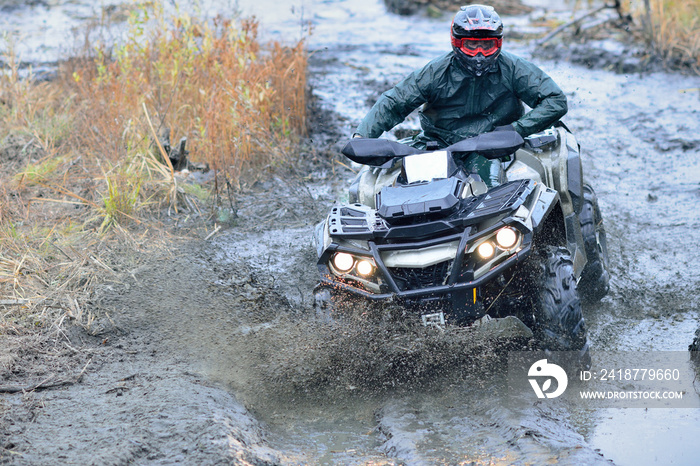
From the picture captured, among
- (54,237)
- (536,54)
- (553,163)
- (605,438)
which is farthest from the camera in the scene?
(536,54)

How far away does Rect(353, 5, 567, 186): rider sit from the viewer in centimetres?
512

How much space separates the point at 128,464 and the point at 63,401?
2.93ft

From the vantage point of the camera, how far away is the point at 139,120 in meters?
7.71

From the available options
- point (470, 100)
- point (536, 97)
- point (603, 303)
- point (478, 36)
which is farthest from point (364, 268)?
point (603, 303)

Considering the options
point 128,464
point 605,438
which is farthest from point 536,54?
point 128,464

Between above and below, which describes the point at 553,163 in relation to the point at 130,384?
above

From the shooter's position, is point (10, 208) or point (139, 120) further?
point (139, 120)

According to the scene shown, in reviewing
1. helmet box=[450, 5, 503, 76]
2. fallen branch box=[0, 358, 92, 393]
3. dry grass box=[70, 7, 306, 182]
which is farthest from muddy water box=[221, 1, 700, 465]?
helmet box=[450, 5, 503, 76]

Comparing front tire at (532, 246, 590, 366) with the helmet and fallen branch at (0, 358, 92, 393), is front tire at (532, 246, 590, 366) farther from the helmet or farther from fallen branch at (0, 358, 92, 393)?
fallen branch at (0, 358, 92, 393)

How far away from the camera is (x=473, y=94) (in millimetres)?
5383

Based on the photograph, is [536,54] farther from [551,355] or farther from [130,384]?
[130,384]

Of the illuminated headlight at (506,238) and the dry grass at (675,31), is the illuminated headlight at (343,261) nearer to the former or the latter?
the illuminated headlight at (506,238)

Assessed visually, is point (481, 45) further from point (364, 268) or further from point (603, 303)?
point (603, 303)

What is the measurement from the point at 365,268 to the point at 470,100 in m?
1.69
